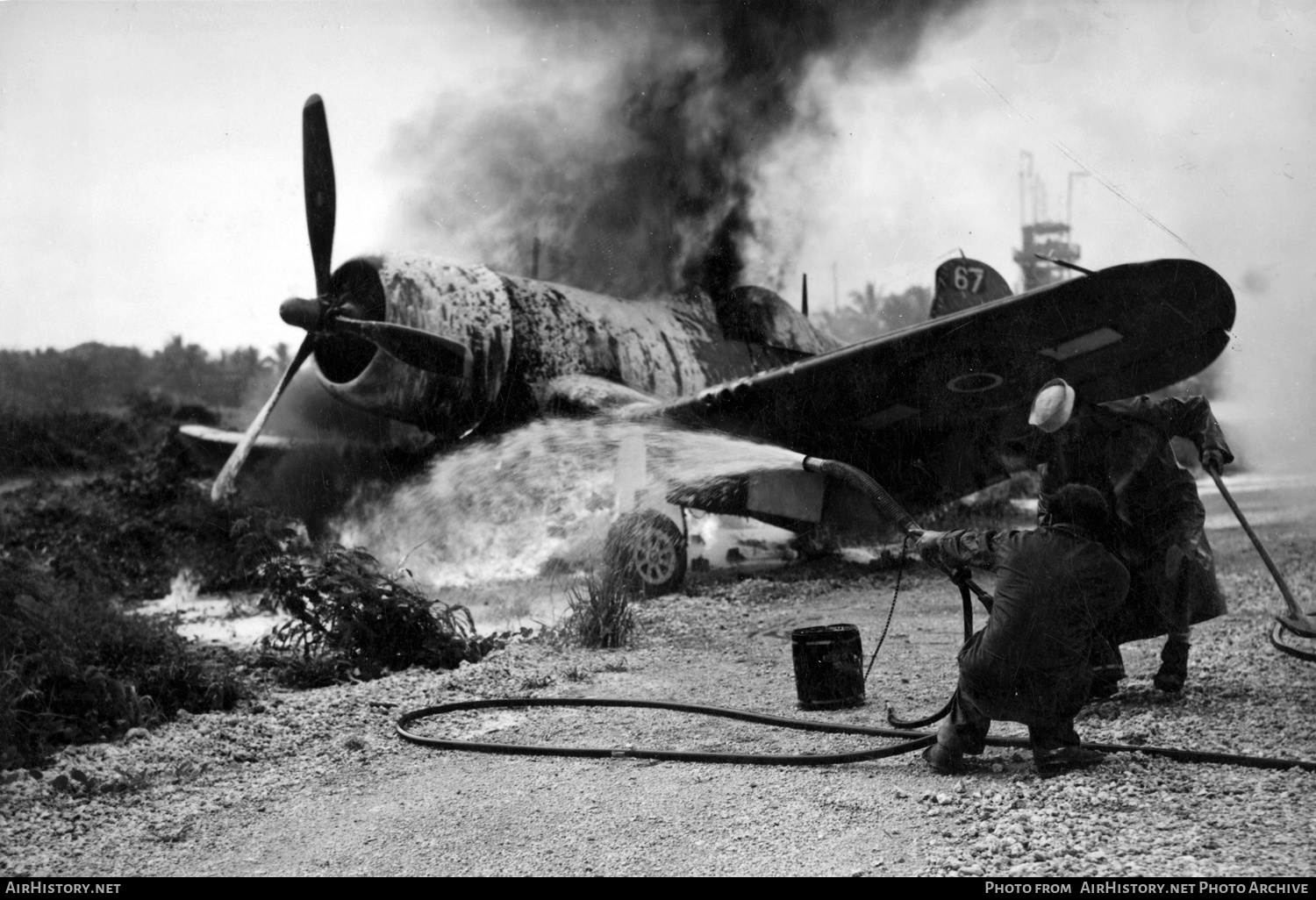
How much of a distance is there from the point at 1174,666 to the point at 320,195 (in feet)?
29.0

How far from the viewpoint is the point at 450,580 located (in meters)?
10.7

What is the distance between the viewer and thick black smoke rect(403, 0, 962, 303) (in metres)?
11.3

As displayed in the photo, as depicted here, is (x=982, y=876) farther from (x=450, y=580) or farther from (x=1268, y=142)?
(x=450, y=580)

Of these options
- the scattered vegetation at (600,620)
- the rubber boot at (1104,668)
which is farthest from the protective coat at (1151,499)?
the scattered vegetation at (600,620)

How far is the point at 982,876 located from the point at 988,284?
9679 millimetres

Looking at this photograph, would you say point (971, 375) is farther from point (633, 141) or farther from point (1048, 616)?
point (1048, 616)

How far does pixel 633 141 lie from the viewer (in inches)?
476

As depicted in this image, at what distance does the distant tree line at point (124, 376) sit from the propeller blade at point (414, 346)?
4.61 meters

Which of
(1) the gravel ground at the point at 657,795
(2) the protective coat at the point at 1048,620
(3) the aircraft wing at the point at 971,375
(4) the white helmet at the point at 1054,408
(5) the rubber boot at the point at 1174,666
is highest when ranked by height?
(3) the aircraft wing at the point at 971,375

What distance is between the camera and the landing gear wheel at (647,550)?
9242 millimetres

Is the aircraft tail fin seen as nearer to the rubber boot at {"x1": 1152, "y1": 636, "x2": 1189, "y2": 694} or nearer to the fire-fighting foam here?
the fire-fighting foam

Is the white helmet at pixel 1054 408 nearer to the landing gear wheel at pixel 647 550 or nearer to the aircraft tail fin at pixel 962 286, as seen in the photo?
the landing gear wheel at pixel 647 550

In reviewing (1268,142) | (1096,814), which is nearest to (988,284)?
(1268,142)

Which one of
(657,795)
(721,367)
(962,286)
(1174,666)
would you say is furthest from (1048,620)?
(721,367)
